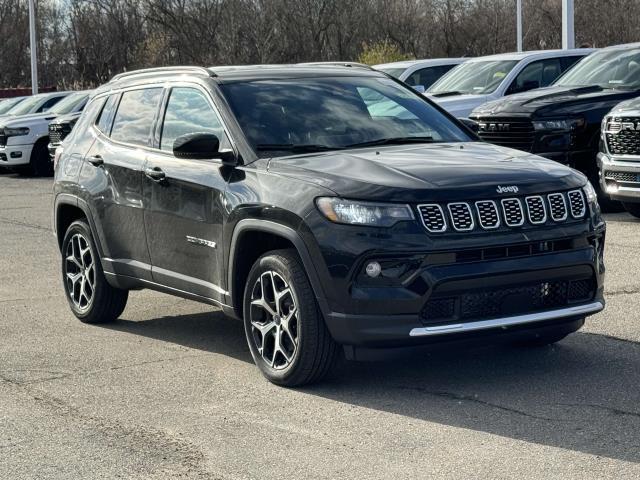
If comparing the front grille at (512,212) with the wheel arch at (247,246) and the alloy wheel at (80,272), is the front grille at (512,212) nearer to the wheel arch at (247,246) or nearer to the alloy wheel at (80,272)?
the wheel arch at (247,246)

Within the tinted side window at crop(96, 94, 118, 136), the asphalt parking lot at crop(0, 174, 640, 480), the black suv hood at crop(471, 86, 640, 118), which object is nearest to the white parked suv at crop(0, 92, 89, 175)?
the black suv hood at crop(471, 86, 640, 118)

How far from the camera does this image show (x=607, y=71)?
15.1m

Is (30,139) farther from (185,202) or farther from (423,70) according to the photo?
(185,202)

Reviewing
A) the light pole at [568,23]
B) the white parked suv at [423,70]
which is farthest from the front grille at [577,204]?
the light pole at [568,23]

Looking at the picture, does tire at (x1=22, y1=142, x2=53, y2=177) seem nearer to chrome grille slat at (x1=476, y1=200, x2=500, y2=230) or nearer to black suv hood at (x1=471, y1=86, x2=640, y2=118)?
black suv hood at (x1=471, y1=86, x2=640, y2=118)

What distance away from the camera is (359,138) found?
712 cm

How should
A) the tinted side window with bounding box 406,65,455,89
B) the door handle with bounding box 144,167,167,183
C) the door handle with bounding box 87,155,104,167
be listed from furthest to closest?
the tinted side window with bounding box 406,65,455,89 → the door handle with bounding box 87,155,104,167 → the door handle with bounding box 144,167,167,183

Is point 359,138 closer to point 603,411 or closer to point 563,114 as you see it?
point 603,411

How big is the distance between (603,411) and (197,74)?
3.23 metres

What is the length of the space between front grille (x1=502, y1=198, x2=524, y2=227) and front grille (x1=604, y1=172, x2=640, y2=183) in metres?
6.54

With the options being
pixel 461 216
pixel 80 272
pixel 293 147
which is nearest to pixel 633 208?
pixel 80 272

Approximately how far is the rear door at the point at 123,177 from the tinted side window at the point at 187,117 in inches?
6.6

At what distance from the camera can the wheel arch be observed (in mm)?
6411

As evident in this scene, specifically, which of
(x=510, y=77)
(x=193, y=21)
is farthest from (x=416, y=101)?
(x=193, y=21)
